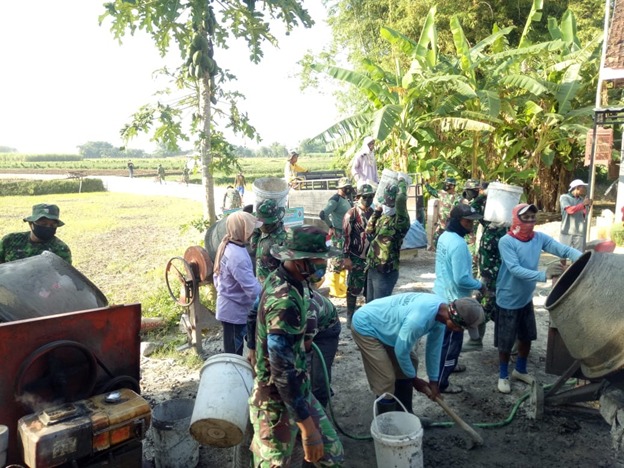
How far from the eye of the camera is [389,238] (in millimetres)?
5801

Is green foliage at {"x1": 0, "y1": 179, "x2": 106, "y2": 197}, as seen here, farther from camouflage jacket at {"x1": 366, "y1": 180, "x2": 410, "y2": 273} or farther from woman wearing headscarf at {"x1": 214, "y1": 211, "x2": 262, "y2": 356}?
camouflage jacket at {"x1": 366, "y1": 180, "x2": 410, "y2": 273}

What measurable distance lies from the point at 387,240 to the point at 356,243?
2.64ft

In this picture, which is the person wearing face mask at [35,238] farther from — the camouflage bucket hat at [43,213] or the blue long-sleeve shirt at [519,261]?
the blue long-sleeve shirt at [519,261]

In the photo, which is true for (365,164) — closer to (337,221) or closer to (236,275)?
(337,221)

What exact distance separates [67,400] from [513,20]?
63.3ft

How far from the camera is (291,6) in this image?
19.7 ft

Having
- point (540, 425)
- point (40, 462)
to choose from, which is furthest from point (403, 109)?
point (40, 462)

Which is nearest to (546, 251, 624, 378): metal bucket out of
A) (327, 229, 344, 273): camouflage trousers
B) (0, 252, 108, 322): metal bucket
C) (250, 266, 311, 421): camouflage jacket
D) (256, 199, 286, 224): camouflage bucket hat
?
(250, 266, 311, 421): camouflage jacket

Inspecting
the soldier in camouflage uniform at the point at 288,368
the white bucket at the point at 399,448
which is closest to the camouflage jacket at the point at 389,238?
the white bucket at the point at 399,448

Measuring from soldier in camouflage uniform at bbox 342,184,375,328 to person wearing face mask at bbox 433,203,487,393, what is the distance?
174 centimetres

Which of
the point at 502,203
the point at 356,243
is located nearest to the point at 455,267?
the point at 502,203

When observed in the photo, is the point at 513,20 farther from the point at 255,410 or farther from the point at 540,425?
the point at 255,410

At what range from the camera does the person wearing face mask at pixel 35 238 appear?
4793 mm

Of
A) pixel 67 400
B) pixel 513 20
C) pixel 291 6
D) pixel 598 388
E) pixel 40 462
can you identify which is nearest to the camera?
pixel 40 462
